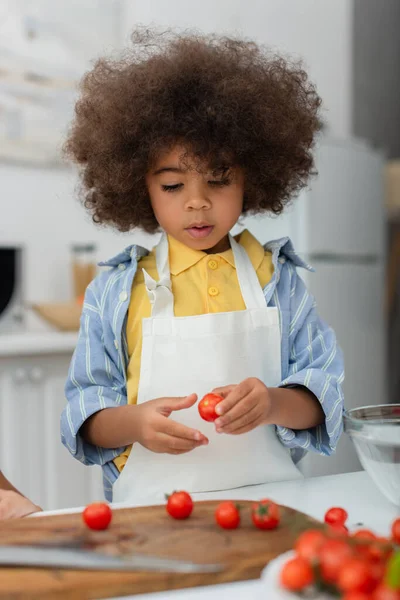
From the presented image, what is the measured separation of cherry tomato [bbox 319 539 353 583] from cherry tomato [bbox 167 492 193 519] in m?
0.33

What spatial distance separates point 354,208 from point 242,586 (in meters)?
2.70

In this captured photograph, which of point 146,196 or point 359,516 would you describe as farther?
point 146,196

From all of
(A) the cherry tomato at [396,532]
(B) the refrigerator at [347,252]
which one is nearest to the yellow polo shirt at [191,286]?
(A) the cherry tomato at [396,532]

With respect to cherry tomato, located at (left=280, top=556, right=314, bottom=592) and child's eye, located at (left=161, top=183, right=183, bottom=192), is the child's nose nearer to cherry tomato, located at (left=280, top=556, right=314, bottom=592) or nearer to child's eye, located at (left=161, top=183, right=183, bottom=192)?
child's eye, located at (left=161, top=183, right=183, bottom=192)

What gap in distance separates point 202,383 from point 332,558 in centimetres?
56

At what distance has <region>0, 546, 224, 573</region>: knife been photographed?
2.19 ft

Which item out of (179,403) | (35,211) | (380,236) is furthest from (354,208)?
(179,403)

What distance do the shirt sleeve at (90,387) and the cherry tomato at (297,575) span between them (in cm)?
54

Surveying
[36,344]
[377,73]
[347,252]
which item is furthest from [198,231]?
[377,73]

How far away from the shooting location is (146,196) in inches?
46.0

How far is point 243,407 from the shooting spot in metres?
0.93

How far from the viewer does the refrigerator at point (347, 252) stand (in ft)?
9.77

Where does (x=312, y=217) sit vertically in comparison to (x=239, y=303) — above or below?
above

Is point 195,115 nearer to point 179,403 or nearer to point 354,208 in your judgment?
point 179,403
